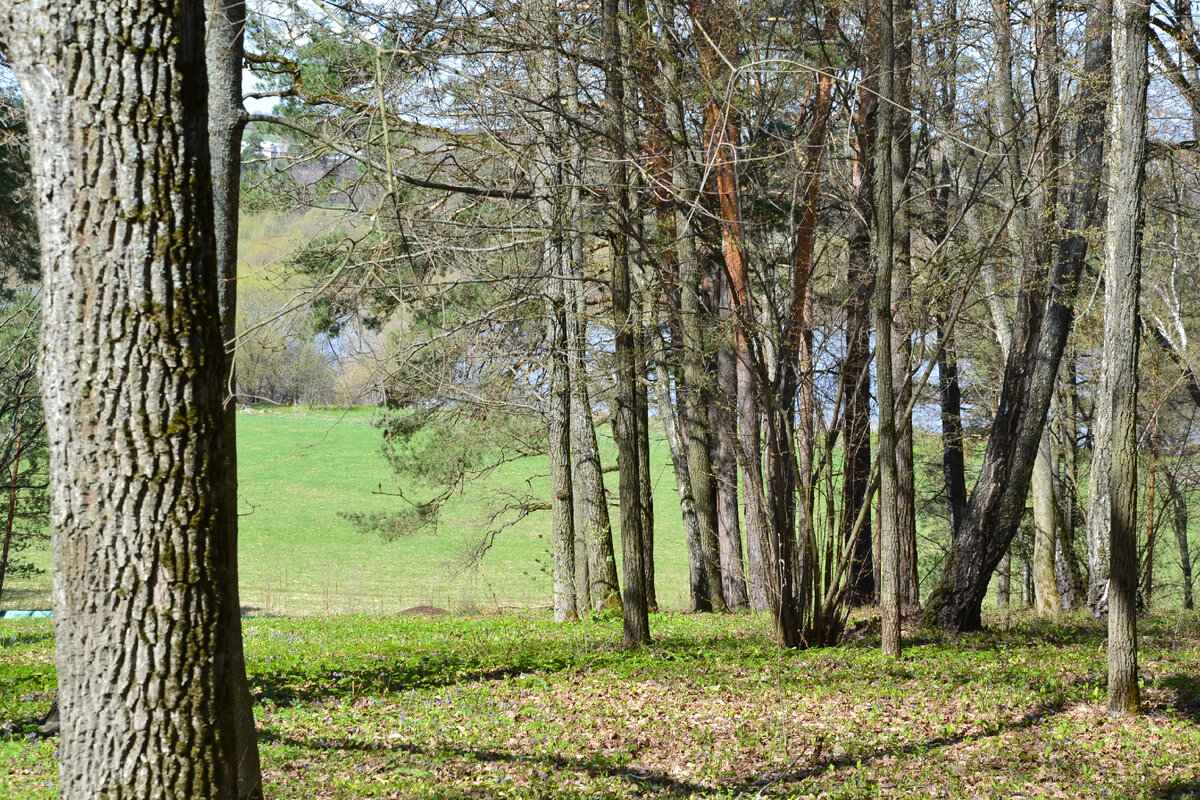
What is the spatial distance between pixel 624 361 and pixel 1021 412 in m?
4.08

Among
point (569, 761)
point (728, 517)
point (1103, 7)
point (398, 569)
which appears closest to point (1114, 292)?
point (1103, 7)

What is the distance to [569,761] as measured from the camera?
17.0 feet

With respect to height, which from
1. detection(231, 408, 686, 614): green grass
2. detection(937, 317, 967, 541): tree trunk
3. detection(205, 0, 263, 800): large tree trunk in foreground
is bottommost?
detection(231, 408, 686, 614): green grass

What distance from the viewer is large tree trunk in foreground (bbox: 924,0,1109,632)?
28.7 ft

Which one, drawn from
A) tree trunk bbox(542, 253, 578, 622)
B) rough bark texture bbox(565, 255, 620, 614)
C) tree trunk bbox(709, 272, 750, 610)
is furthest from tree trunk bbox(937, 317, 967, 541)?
tree trunk bbox(542, 253, 578, 622)

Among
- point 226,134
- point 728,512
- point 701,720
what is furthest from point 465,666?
point 728,512

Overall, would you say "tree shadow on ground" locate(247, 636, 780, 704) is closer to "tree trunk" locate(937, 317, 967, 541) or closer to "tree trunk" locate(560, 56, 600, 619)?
"tree trunk" locate(560, 56, 600, 619)

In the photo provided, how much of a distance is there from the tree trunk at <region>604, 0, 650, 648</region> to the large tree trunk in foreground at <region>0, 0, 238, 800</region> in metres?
5.04

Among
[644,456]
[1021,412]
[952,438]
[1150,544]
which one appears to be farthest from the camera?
[952,438]

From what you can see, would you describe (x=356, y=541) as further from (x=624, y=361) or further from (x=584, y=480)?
(x=624, y=361)

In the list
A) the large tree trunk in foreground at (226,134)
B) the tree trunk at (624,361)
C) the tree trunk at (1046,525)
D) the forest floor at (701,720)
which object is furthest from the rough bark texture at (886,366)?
the tree trunk at (1046,525)

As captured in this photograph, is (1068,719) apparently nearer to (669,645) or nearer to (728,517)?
(669,645)

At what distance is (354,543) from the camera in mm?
31594

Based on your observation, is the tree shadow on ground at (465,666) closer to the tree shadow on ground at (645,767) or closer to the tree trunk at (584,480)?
the tree shadow on ground at (645,767)
